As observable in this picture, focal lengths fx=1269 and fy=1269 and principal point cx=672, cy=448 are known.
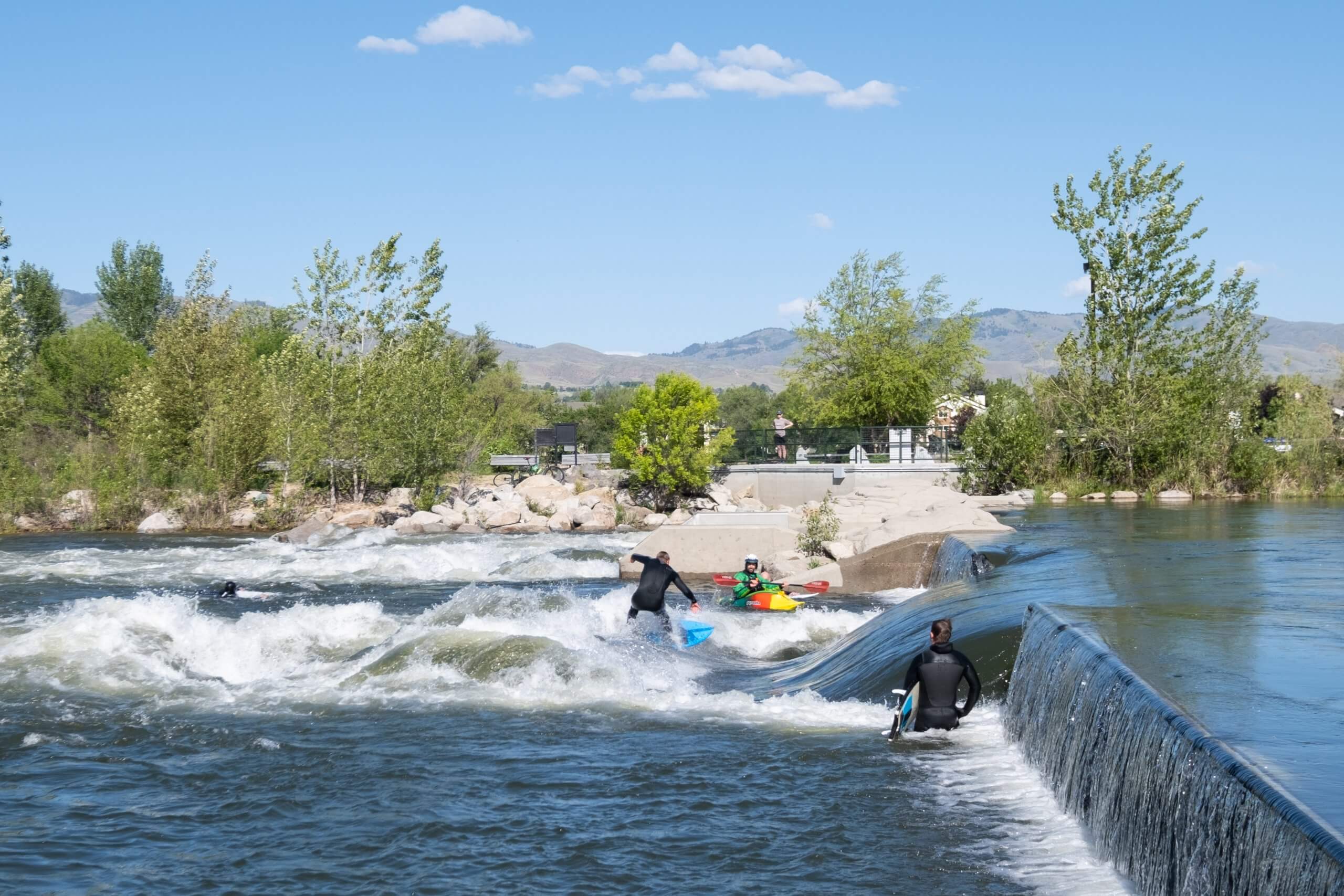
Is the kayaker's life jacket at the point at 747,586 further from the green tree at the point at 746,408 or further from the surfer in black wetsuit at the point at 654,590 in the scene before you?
→ the green tree at the point at 746,408

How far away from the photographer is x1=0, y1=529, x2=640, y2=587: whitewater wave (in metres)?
26.7

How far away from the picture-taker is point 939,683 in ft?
38.4

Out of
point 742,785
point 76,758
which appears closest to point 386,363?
point 76,758

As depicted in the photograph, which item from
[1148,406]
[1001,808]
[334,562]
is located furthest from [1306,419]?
[1001,808]

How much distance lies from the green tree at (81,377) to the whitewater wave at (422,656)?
37375mm

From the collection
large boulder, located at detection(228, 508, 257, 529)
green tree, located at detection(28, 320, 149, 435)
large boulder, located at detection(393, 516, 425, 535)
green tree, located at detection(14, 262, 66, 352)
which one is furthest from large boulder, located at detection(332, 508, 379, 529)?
green tree, located at detection(14, 262, 66, 352)

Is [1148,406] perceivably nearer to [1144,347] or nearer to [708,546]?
[1144,347]

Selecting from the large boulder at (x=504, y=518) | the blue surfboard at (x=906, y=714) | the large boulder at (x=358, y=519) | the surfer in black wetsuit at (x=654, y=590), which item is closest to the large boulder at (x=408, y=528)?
the large boulder at (x=358, y=519)

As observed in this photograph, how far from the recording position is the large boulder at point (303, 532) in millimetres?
34375

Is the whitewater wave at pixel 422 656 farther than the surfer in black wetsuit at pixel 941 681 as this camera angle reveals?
Yes

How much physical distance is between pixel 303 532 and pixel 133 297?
49726mm

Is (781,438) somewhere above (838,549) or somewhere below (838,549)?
above

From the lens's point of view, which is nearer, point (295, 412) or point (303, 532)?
point (303, 532)

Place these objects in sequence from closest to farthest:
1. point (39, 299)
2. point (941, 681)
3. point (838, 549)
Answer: point (941, 681) < point (838, 549) < point (39, 299)
